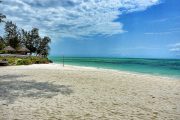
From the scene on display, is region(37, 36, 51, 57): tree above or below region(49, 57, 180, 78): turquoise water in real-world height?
above

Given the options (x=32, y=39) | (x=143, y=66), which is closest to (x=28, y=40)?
(x=32, y=39)

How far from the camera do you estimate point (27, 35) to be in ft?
251

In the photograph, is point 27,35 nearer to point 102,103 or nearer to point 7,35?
point 7,35

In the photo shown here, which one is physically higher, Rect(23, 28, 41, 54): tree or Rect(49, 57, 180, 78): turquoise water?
Rect(23, 28, 41, 54): tree

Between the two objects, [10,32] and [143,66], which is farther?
[10,32]

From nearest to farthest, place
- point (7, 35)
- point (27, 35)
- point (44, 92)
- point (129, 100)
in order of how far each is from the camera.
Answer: point (129, 100) → point (44, 92) → point (7, 35) → point (27, 35)

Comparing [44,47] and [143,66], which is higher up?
[44,47]

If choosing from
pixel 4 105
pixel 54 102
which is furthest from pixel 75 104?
pixel 4 105

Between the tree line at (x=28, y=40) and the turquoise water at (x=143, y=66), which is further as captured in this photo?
the tree line at (x=28, y=40)

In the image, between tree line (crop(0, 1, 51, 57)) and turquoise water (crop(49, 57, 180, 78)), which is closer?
turquoise water (crop(49, 57, 180, 78))

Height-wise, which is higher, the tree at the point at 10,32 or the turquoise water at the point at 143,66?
the tree at the point at 10,32

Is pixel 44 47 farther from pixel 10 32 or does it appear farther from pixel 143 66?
pixel 143 66

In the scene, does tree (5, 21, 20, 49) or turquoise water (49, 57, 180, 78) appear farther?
tree (5, 21, 20, 49)

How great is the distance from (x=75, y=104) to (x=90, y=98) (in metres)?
1.19
